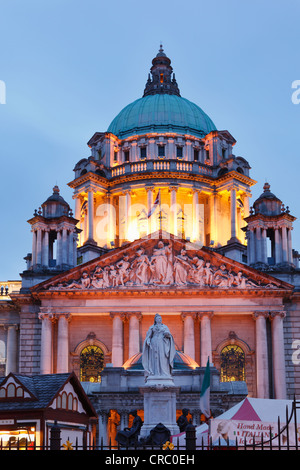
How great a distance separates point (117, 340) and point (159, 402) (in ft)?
107

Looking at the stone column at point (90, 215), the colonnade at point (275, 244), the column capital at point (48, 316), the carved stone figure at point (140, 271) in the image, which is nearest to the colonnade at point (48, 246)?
the column capital at point (48, 316)

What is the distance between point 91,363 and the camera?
6278 cm

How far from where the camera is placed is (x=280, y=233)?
6856 cm

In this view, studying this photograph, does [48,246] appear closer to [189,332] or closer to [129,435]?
Answer: [189,332]

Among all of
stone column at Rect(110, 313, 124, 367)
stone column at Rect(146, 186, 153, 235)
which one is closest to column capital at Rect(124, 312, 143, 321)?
stone column at Rect(110, 313, 124, 367)

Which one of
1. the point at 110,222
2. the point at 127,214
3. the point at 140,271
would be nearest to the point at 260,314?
the point at 140,271

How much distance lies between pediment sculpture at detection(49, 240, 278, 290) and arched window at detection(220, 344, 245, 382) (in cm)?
498

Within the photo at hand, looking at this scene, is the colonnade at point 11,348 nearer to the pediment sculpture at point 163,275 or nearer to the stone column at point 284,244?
the pediment sculpture at point 163,275

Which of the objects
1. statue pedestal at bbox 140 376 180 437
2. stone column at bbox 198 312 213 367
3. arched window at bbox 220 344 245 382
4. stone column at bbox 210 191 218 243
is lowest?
statue pedestal at bbox 140 376 180 437

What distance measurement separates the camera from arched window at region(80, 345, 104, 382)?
62.3 meters

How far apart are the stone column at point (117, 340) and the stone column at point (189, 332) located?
461cm

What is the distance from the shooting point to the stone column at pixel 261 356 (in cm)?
6012

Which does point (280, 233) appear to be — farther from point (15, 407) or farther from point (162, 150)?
point (15, 407)

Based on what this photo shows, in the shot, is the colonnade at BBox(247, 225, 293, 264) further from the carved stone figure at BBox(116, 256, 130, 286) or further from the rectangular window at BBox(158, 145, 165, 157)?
the rectangular window at BBox(158, 145, 165, 157)
